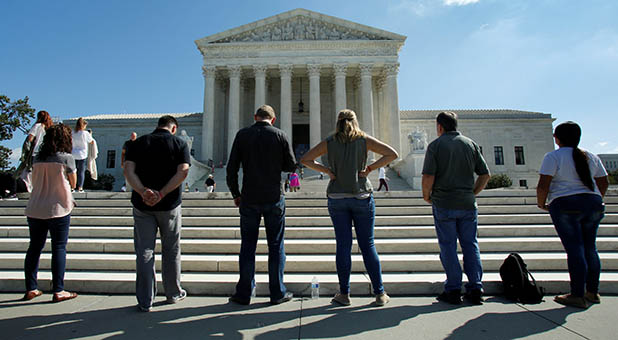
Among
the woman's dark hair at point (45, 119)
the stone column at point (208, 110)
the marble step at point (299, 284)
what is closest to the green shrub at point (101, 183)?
the stone column at point (208, 110)

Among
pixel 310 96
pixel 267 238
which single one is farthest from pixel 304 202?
pixel 310 96

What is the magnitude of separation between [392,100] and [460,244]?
93.4 feet

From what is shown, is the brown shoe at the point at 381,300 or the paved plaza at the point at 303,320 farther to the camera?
the brown shoe at the point at 381,300

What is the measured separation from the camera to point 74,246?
5.97 meters

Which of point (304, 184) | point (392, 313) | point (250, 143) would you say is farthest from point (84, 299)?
point (304, 184)

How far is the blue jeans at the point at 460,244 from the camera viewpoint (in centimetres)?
402

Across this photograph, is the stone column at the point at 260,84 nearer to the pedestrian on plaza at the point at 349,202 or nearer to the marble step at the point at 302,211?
the marble step at the point at 302,211

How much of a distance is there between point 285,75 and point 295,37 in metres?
4.11

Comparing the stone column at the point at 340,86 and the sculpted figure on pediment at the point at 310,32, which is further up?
the sculpted figure on pediment at the point at 310,32

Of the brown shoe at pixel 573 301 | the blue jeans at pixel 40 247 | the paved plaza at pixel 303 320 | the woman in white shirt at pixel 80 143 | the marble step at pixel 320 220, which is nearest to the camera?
the paved plaza at pixel 303 320

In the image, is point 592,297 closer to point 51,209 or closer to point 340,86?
point 51,209

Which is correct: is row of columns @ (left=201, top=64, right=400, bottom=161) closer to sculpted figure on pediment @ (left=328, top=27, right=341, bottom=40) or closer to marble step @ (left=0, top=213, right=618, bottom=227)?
sculpted figure on pediment @ (left=328, top=27, right=341, bottom=40)

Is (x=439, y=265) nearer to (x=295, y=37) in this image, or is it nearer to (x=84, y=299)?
(x=84, y=299)

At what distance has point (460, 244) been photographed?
4.08 meters
